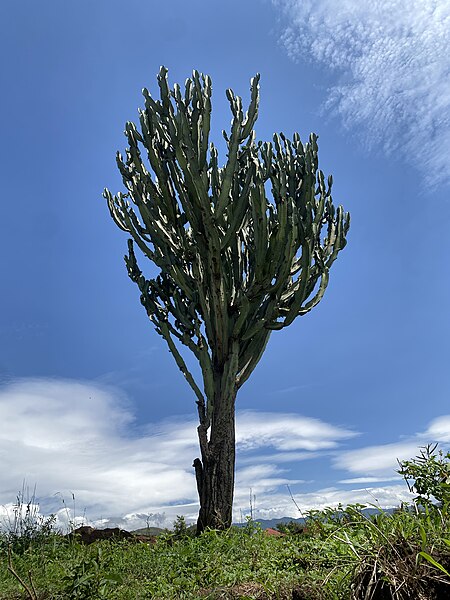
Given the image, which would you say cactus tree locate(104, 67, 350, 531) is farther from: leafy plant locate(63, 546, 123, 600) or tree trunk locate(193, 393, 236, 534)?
leafy plant locate(63, 546, 123, 600)

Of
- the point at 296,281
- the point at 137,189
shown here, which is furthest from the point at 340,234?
the point at 137,189

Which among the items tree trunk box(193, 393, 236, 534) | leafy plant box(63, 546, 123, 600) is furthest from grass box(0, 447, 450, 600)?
tree trunk box(193, 393, 236, 534)

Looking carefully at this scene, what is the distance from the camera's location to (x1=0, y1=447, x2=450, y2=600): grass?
2.16 meters

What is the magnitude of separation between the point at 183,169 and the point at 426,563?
686 centimetres

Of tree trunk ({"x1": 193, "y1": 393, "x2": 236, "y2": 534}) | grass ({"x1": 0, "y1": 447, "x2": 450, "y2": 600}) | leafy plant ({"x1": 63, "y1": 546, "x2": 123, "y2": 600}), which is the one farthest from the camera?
tree trunk ({"x1": 193, "y1": 393, "x2": 236, "y2": 534})

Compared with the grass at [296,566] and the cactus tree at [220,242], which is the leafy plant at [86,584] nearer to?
the grass at [296,566]

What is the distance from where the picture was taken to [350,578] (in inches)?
91.6

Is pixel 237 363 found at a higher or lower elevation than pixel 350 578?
higher

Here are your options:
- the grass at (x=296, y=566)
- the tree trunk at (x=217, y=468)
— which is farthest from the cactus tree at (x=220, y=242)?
the grass at (x=296, y=566)

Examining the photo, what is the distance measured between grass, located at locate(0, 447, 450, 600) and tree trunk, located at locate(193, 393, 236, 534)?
2.04 m

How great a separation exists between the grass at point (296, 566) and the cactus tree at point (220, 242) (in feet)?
9.68

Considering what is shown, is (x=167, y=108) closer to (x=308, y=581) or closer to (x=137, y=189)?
(x=137, y=189)

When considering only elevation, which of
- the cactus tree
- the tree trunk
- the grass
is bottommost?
the grass

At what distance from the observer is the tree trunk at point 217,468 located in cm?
755
